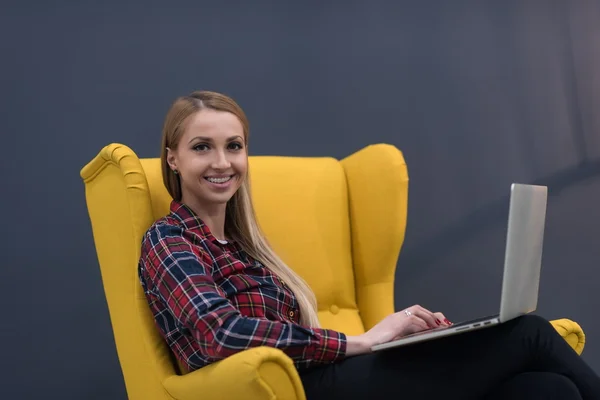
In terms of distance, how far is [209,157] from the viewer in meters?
1.62

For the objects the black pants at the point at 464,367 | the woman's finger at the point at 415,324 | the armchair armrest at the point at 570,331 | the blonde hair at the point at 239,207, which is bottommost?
the armchair armrest at the point at 570,331

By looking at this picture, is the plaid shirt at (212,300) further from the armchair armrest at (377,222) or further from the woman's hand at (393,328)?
the armchair armrest at (377,222)

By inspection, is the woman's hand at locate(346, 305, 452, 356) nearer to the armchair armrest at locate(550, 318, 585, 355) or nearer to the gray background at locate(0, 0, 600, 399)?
the armchair armrest at locate(550, 318, 585, 355)

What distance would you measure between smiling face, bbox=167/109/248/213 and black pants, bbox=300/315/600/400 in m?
0.50


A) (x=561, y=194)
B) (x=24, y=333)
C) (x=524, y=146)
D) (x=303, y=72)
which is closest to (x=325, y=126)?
(x=303, y=72)

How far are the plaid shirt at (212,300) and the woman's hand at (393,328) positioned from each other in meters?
0.03

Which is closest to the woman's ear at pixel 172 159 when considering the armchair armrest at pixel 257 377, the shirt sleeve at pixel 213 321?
the shirt sleeve at pixel 213 321

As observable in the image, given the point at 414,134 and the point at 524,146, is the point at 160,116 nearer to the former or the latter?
the point at 414,134

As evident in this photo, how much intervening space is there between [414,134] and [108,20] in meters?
1.08

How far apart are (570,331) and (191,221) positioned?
3.01ft

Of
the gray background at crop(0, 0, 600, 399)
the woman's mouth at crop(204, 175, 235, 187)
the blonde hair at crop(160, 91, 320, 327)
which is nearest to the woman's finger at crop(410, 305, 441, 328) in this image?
the blonde hair at crop(160, 91, 320, 327)

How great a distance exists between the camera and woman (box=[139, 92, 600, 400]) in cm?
134

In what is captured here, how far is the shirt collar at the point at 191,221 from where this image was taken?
1.61 m

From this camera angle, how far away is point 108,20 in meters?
2.20
